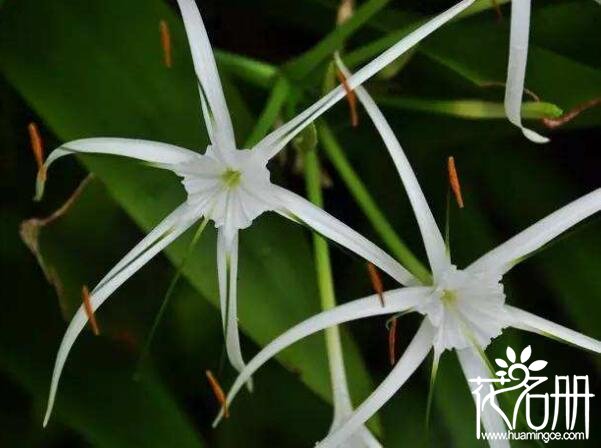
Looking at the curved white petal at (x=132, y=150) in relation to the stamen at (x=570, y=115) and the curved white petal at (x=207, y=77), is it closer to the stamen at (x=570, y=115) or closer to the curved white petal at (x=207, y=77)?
the curved white petal at (x=207, y=77)

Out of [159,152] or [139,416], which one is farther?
[139,416]

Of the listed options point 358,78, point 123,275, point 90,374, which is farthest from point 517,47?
point 90,374

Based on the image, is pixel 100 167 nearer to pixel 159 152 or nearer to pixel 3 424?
Answer: pixel 159 152

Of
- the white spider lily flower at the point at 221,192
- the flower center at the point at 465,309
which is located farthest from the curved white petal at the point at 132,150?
the flower center at the point at 465,309

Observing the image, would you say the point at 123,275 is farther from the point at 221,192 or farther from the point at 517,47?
the point at 517,47

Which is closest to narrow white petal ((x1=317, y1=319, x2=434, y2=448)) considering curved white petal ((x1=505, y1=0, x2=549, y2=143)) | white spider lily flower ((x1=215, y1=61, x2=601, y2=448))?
white spider lily flower ((x1=215, y1=61, x2=601, y2=448))

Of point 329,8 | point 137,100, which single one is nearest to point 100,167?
point 137,100
